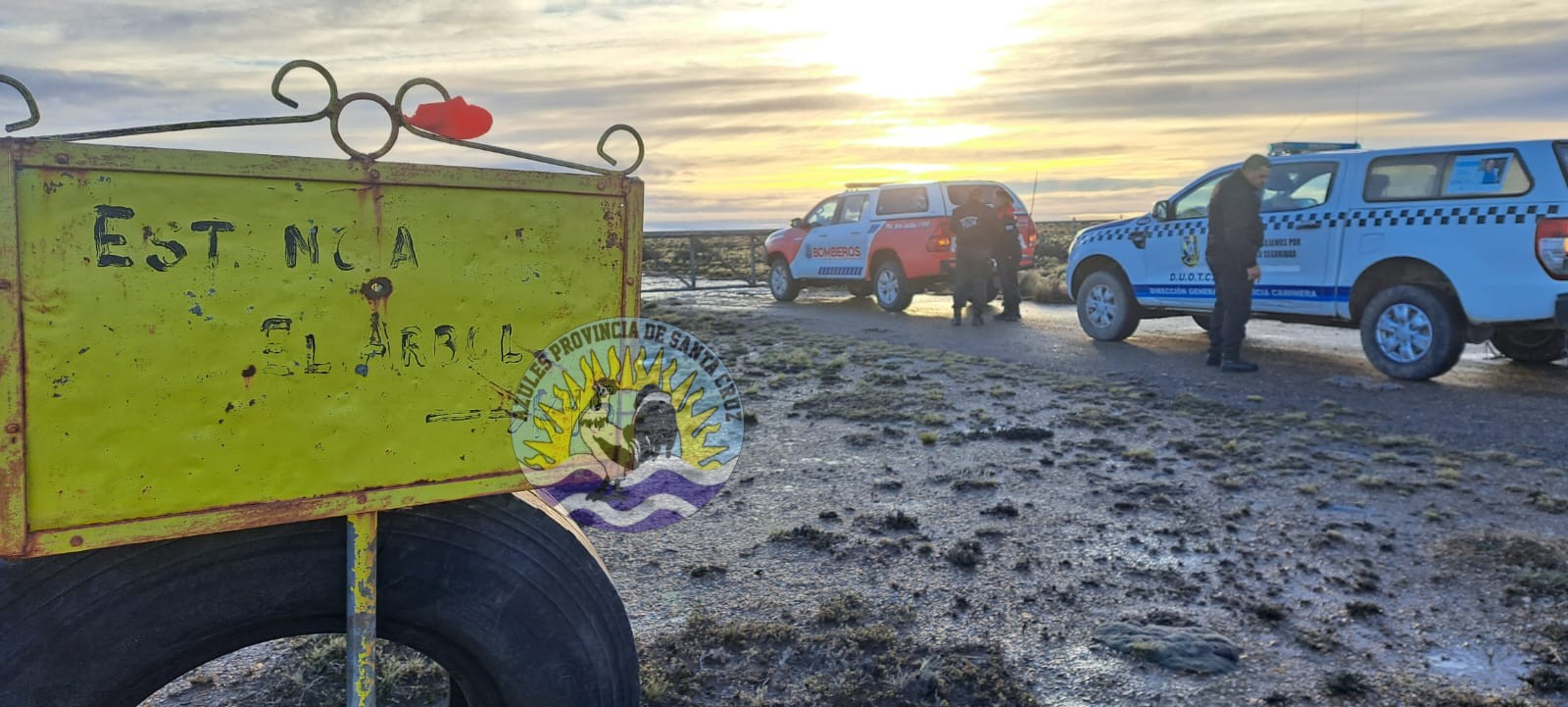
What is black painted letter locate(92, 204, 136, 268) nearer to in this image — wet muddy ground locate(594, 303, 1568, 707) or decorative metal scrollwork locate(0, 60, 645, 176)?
decorative metal scrollwork locate(0, 60, 645, 176)

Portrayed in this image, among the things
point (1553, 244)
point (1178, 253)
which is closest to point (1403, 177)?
point (1553, 244)

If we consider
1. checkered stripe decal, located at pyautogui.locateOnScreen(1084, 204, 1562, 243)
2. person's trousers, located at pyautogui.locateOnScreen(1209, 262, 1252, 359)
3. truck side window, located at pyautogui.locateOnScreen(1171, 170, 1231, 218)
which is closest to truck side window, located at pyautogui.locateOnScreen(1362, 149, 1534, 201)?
checkered stripe decal, located at pyautogui.locateOnScreen(1084, 204, 1562, 243)

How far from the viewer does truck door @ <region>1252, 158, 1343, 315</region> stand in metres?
8.14

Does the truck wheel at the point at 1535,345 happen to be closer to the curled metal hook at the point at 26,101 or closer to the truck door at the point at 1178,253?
the truck door at the point at 1178,253

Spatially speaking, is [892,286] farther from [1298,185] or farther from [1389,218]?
A: [1389,218]

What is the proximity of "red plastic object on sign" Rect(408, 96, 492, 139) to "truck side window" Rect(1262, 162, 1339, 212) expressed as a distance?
764 centimetres

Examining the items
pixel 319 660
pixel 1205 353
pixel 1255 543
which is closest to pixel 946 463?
pixel 1255 543

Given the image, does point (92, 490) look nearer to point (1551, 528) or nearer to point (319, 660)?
point (319, 660)

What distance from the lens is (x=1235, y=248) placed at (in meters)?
7.95

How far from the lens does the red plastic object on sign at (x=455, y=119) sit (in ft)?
6.83

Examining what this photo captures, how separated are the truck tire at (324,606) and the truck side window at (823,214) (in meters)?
13.0

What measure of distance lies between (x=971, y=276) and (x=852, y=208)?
3185 millimetres

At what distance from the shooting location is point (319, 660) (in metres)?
3.05

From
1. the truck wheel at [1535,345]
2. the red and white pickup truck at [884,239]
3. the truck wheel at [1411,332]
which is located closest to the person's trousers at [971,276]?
the red and white pickup truck at [884,239]
